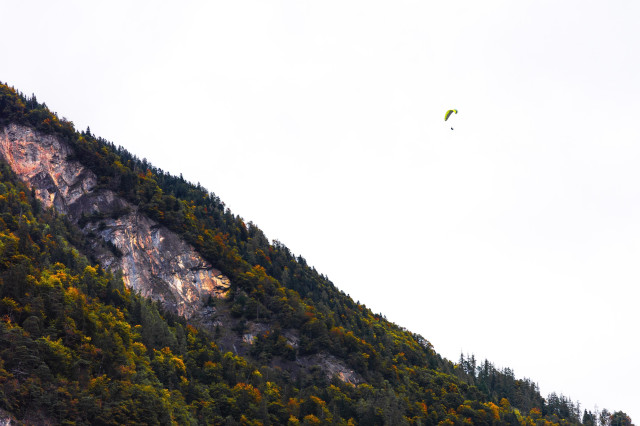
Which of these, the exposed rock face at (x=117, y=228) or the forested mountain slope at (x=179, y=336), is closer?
the forested mountain slope at (x=179, y=336)

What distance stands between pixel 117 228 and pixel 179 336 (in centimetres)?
4503

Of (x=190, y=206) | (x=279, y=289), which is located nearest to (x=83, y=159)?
(x=190, y=206)

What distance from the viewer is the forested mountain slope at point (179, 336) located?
260ft

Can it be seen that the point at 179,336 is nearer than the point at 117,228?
Yes

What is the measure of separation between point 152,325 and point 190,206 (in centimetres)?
7576

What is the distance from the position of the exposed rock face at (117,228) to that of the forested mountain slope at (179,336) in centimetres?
101

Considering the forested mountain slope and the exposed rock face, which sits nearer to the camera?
the forested mountain slope

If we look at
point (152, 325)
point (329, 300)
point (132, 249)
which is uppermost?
point (329, 300)

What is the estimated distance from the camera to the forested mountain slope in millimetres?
79250

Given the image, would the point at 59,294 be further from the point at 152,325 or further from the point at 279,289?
the point at 279,289

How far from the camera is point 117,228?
153375 millimetres

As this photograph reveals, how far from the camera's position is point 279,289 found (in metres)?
163

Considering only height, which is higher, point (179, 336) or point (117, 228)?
point (117, 228)

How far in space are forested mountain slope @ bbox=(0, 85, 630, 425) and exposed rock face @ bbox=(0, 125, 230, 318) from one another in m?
1.01
